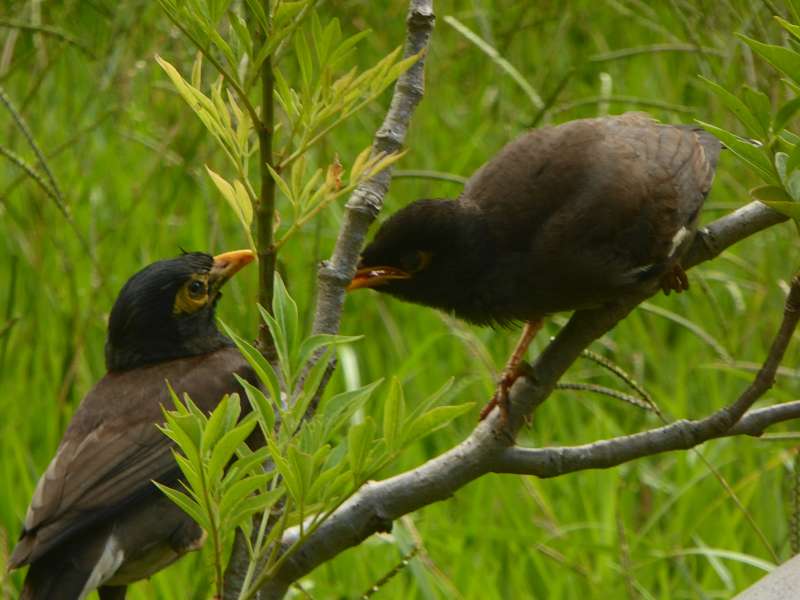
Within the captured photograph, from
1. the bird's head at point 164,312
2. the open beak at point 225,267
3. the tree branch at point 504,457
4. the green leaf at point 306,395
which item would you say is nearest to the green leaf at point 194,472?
A: the green leaf at point 306,395

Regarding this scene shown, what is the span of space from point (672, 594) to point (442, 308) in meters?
1.30

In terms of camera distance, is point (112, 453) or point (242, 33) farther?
point (112, 453)

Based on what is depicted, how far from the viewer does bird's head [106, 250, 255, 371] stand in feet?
13.4

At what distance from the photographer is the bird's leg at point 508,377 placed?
2.55 metres

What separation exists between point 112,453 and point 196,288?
2.21ft

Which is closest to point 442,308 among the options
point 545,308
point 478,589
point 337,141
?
point 545,308

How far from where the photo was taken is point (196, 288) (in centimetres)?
414

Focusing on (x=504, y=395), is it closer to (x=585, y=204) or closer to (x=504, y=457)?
(x=504, y=457)

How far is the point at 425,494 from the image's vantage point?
7.46ft

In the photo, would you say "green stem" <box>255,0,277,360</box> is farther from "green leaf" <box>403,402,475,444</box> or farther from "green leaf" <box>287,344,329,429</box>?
"green leaf" <box>403,402,475,444</box>

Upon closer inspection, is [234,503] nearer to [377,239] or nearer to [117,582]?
[377,239]

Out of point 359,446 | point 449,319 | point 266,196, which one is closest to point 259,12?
point 266,196

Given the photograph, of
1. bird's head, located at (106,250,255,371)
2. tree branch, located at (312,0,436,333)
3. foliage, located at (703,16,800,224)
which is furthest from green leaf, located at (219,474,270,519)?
bird's head, located at (106,250,255,371)

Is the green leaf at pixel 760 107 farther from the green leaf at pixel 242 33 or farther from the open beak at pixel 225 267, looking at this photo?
the open beak at pixel 225 267
